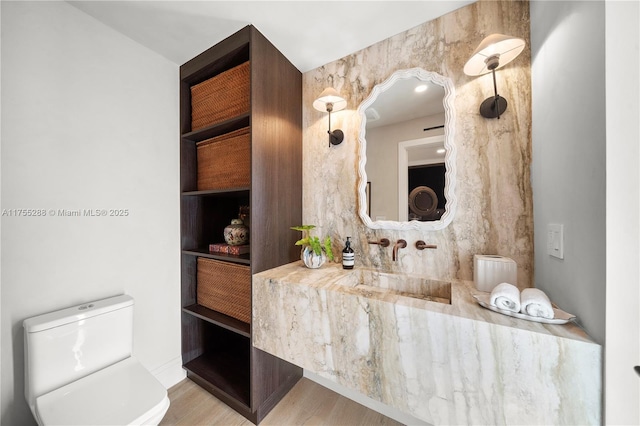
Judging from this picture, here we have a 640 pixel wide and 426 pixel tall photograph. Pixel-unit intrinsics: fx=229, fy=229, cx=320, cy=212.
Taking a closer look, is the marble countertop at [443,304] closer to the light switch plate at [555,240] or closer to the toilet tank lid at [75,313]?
the light switch plate at [555,240]

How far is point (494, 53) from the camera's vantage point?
107 cm

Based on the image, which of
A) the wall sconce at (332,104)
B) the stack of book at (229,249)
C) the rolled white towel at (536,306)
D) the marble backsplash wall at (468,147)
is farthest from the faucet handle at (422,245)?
the stack of book at (229,249)

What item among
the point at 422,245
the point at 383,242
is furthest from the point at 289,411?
the point at 422,245

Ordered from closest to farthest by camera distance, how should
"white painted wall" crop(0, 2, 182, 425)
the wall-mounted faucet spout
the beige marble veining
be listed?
1. the beige marble veining
2. "white painted wall" crop(0, 2, 182, 425)
3. the wall-mounted faucet spout

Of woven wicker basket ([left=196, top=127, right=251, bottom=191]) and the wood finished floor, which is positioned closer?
the wood finished floor

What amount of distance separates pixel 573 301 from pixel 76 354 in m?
2.14

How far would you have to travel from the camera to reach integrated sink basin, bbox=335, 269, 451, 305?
1.29 m

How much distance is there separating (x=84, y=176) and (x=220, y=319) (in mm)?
1163

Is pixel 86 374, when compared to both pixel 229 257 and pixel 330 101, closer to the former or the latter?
pixel 229 257

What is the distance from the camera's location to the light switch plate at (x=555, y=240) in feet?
2.86

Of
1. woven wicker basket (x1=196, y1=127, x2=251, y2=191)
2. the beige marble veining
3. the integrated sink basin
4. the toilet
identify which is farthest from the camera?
woven wicker basket (x1=196, y1=127, x2=251, y2=191)

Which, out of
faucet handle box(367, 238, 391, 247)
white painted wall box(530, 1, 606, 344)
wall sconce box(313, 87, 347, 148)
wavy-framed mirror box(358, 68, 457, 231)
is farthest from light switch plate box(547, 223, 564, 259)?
wall sconce box(313, 87, 347, 148)

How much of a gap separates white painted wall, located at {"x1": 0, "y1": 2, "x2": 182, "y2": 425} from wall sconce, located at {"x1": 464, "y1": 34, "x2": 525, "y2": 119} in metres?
1.97

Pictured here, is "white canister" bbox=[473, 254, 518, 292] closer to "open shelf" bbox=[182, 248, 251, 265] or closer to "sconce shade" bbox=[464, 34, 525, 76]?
"sconce shade" bbox=[464, 34, 525, 76]
